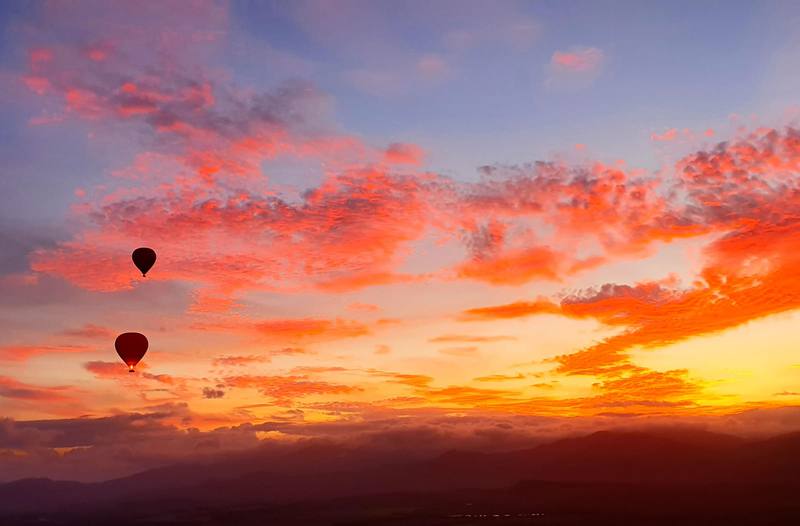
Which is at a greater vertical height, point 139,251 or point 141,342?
point 139,251

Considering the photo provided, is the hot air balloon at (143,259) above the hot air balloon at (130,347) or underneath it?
above

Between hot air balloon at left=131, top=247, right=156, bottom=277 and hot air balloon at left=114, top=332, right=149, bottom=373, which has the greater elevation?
hot air balloon at left=131, top=247, right=156, bottom=277
